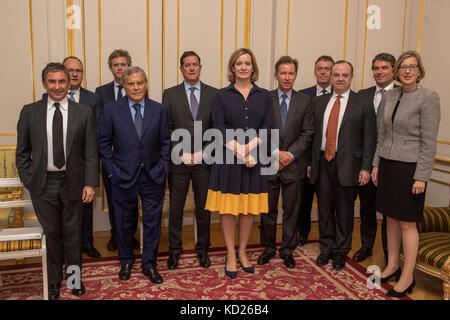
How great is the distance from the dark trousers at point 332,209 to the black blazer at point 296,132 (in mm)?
220

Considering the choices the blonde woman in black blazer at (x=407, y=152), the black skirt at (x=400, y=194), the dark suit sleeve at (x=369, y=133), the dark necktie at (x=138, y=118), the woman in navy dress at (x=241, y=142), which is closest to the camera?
the blonde woman in black blazer at (x=407, y=152)

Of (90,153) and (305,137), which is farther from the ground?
(305,137)

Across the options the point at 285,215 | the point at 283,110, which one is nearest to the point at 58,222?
the point at 285,215

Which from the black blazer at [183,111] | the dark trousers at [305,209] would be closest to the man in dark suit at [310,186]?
the dark trousers at [305,209]

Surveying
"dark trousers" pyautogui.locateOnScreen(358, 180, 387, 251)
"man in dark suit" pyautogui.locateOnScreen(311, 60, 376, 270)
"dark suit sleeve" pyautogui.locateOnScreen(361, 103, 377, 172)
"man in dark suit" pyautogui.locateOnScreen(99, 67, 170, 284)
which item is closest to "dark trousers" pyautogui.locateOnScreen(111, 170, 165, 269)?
"man in dark suit" pyautogui.locateOnScreen(99, 67, 170, 284)

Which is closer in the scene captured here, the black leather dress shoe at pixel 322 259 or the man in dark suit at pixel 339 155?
the man in dark suit at pixel 339 155

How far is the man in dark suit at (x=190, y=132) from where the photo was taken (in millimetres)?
3379

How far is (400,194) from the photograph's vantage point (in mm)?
2859

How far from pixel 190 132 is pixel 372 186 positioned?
6.21ft

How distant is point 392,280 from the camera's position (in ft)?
10.7

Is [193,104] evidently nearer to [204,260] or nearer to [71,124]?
[71,124]

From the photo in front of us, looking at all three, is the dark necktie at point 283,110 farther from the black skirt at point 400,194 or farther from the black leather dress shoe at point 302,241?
the black leather dress shoe at point 302,241

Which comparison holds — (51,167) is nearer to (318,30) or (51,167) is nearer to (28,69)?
(28,69)

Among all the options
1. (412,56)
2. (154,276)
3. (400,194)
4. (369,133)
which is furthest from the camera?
(369,133)
